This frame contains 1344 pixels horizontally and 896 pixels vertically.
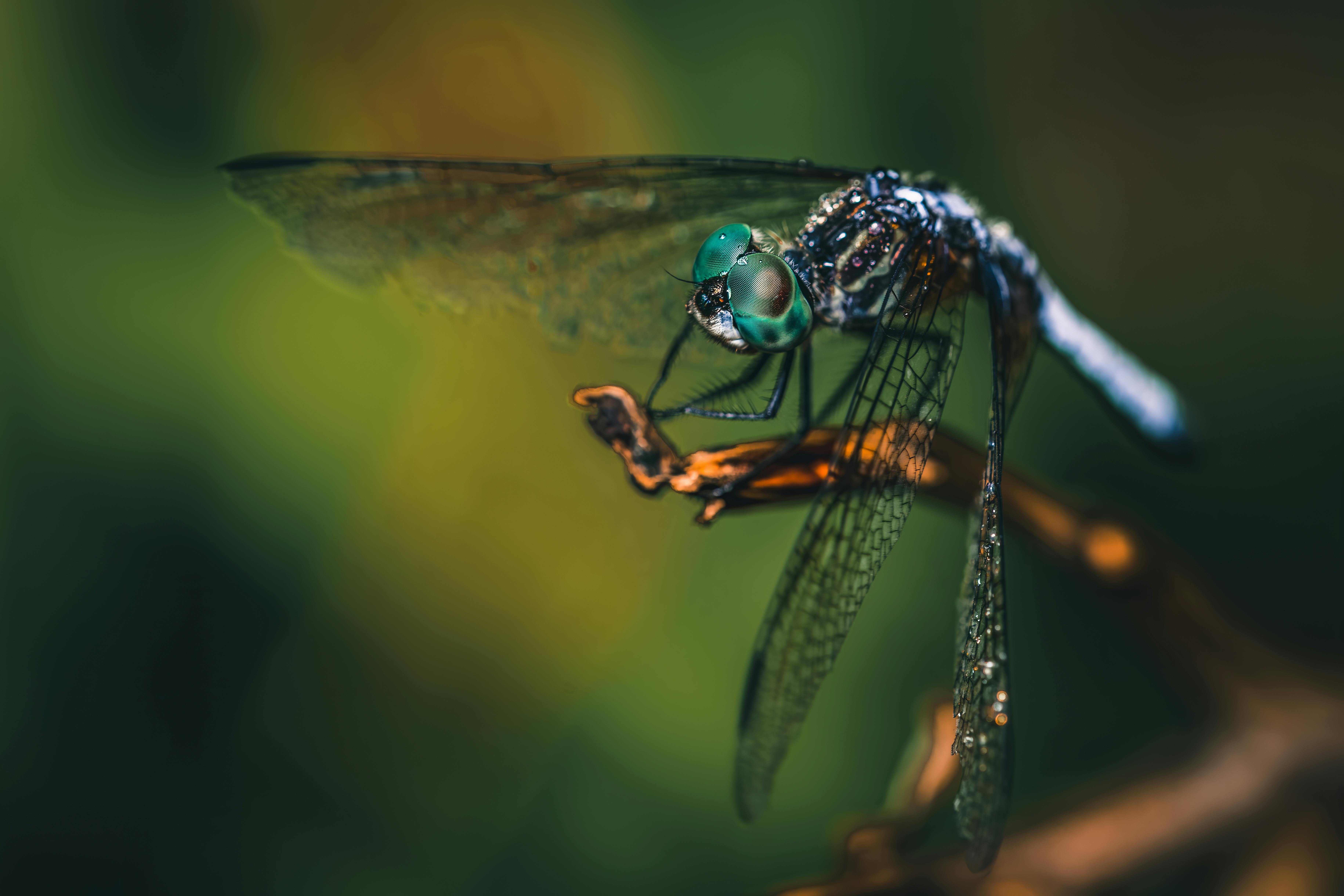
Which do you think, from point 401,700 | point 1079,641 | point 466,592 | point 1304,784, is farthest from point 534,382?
point 1304,784

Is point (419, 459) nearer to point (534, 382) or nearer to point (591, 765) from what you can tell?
point (534, 382)

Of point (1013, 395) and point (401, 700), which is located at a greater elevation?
point (1013, 395)

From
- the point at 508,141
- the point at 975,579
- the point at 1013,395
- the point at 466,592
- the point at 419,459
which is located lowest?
the point at 466,592

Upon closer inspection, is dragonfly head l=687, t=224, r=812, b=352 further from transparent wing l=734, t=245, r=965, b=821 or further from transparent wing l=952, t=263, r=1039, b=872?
transparent wing l=952, t=263, r=1039, b=872

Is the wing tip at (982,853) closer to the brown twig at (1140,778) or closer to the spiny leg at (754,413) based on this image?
the brown twig at (1140,778)

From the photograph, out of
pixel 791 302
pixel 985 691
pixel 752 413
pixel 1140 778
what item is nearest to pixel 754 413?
pixel 752 413

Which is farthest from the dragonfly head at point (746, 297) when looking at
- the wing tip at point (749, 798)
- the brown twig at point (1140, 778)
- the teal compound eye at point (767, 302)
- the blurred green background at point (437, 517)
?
the wing tip at point (749, 798)

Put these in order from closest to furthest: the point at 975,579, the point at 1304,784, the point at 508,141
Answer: the point at 975,579, the point at 1304,784, the point at 508,141
